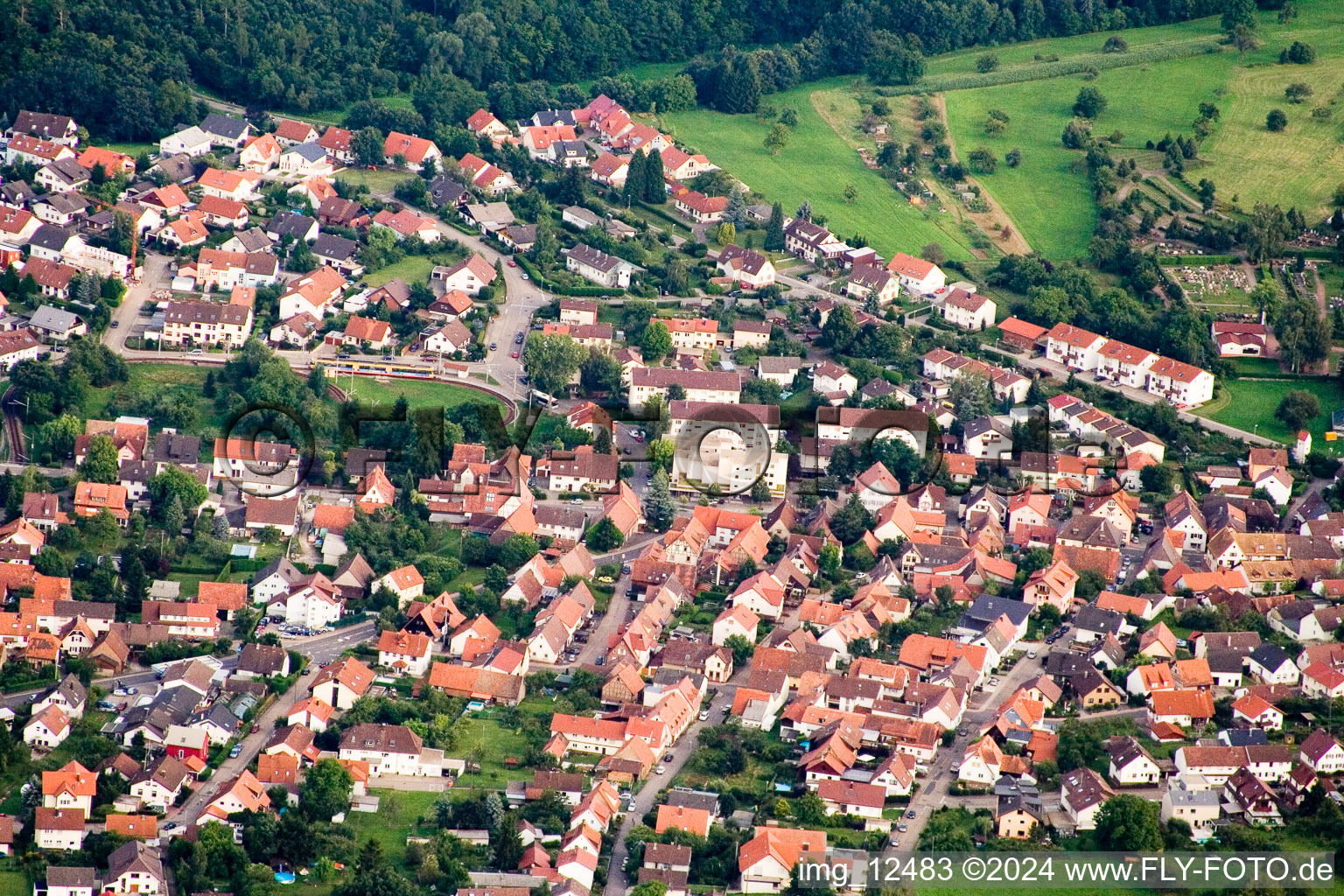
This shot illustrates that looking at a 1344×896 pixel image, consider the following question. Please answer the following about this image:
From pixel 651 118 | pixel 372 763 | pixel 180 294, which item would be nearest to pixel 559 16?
pixel 651 118

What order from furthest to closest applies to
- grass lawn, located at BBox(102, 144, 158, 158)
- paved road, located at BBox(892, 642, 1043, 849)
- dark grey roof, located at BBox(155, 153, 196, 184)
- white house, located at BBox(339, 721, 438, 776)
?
grass lawn, located at BBox(102, 144, 158, 158) < dark grey roof, located at BBox(155, 153, 196, 184) < white house, located at BBox(339, 721, 438, 776) < paved road, located at BBox(892, 642, 1043, 849)

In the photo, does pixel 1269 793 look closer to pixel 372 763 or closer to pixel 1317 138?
pixel 372 763

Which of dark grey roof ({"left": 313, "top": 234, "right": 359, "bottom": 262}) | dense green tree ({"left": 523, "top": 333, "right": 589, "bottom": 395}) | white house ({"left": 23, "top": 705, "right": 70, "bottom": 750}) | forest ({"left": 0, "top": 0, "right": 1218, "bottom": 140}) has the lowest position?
white house ({"left": 23, "top": 705, "right": 70, "bottom": 750})

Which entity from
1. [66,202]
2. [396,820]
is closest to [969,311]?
[66,202]

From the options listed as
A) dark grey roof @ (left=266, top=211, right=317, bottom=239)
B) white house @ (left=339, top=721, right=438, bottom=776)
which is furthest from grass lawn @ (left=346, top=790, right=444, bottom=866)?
dark grey roof @ (left=266, top=211, right=317, bottom=239)

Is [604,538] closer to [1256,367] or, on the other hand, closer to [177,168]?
[1256,367]

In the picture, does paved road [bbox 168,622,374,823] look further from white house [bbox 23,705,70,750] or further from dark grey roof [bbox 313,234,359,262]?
dark grey roof [bbox 313,234,359,262]

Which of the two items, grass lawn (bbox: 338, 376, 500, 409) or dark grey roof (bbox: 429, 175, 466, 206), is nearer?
grass lawn (bbox: 338, 376, 500, 409)

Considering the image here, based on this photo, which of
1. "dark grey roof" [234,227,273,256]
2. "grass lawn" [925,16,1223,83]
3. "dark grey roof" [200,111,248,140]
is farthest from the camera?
"grass lawn" [925,16,1223,83]
